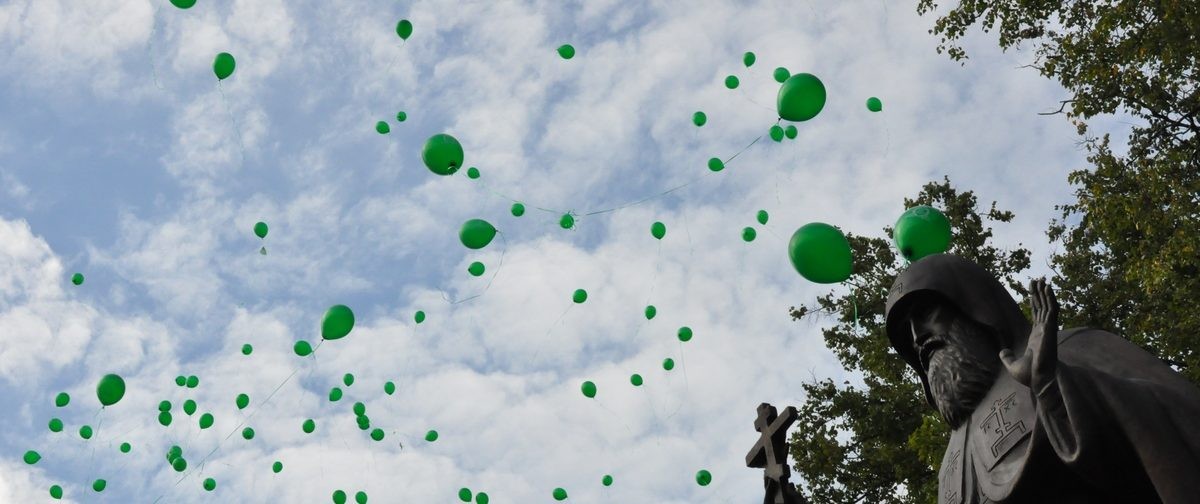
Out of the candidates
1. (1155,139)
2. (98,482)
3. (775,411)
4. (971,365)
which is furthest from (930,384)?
(98,482)

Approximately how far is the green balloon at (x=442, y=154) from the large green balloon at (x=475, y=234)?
48 centimetres

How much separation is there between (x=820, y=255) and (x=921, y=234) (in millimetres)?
712

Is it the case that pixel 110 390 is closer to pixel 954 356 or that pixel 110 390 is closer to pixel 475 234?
pixel 475 234

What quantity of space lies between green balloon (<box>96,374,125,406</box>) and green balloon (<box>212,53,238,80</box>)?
3019mm

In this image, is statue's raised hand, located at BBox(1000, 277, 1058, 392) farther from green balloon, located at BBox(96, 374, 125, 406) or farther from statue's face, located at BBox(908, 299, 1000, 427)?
green balloon, located at BBox(96, 374, 125, 406)

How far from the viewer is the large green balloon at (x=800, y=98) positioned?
7848 mm

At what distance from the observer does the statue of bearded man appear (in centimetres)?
305

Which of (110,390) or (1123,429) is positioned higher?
(110,390)

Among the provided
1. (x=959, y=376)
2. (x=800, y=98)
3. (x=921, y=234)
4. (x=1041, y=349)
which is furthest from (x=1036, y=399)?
(x=800, y=98)

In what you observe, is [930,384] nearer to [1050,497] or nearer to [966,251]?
[1050,497]

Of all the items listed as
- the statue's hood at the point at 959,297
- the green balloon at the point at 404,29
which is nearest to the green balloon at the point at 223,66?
the green balloon at the point at 404,29

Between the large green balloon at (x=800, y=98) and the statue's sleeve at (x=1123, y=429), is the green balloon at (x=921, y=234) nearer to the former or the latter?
the large green balloon at (x=800, y=98)

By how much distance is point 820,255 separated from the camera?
6.73 m

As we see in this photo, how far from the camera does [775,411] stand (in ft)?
13.3
